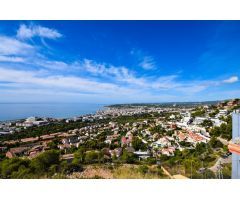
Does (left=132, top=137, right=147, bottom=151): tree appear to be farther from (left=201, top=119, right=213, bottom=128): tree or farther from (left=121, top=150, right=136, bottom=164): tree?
(left=201, top=119, right=213, bottom=128): tree

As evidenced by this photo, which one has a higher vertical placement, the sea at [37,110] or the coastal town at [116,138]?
the sea at [37,110]

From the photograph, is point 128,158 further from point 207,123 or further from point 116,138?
point 207,123

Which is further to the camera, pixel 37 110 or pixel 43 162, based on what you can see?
pixel 37 110

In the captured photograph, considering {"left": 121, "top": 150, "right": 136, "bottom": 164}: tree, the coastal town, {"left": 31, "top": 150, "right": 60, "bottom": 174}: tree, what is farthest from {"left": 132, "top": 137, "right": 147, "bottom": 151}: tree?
{"left": 31, "top": 150, "right": 60, "bottom": 174}: tree

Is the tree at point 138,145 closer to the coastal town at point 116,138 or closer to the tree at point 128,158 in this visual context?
the coastal town at point 116,138

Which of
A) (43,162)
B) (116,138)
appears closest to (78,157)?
(43,162)

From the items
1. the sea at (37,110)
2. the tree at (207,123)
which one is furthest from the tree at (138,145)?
the tree at (207,123)

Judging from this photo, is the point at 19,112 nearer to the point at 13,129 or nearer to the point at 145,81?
the point at 13,129
